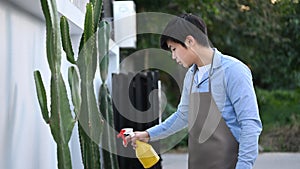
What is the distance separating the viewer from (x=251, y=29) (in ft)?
43.8

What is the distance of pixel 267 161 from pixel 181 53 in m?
7.58

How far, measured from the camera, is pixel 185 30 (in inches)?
132

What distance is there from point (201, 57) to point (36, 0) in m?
1.06

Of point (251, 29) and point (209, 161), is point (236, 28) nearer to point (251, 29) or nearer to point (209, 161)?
point (251, 29)

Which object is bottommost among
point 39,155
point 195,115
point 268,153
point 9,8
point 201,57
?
point 268,153

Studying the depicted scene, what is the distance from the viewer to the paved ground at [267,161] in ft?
32.2

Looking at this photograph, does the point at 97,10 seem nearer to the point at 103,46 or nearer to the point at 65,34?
the point at 103,46

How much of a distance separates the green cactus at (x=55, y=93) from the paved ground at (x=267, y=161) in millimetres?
6546

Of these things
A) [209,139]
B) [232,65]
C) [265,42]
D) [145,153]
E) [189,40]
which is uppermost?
[265,42]

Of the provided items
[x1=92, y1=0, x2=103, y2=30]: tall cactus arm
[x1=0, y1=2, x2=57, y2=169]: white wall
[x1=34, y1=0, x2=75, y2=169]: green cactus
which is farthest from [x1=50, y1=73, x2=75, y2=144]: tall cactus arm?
[x1=92, y1=0, x2=103, y2=30]: tall cactus arm

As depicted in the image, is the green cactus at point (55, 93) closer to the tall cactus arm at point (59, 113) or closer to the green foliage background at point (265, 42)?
the tall cactus arm at point (59, 113)

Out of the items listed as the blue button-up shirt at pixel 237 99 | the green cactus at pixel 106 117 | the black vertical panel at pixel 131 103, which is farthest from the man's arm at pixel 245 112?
the black vertical panel at pixel 131 103

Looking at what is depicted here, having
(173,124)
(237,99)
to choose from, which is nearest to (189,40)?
(237,99)

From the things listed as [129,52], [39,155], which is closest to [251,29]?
[129,52]
